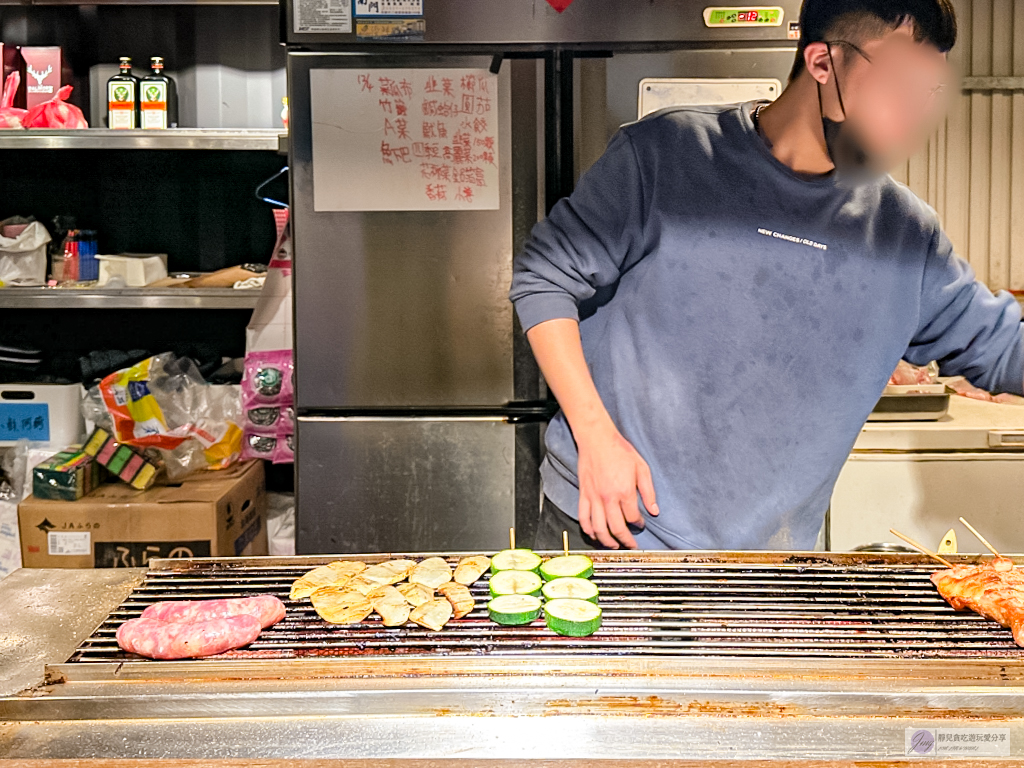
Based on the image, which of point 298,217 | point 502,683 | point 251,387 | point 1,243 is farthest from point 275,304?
point 502,683

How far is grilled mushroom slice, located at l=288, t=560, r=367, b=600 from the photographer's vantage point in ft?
4.74

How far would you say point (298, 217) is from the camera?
2.81 m

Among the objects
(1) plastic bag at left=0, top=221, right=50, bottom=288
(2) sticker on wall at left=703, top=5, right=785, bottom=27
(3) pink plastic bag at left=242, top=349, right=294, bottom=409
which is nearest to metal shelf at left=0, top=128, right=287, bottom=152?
(1) plastic bag at left=0, top=221, right=50, bottom=288

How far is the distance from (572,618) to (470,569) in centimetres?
29

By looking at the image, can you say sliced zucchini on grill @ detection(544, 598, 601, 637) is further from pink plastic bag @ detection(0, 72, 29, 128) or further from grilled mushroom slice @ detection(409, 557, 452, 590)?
pink plastic bag @ detection(0, 72, 29, 128)

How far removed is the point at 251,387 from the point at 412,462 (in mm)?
771

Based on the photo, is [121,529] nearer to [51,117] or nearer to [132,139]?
[132,139]

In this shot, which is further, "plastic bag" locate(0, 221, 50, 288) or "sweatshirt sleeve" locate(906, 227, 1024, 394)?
"plastic bag" locate(0, 221, 50, 288)

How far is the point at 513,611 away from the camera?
1332 mm

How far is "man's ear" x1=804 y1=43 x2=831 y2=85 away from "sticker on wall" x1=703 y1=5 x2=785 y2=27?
1.05 m

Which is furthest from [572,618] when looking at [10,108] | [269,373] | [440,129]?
[10,108]

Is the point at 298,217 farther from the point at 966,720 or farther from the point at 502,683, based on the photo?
the point at 966,720

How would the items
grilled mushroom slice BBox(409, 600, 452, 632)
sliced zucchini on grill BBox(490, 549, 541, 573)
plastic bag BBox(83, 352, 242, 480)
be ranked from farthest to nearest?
plastic bag BBox(83, 352, 242, 480) < sliced zucchini on grill BBox(490, 549, 541, 573) < grilled mushroom slice BBox(409, 600, 452, 632)

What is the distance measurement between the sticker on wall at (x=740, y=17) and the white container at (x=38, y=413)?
8.58 feet
